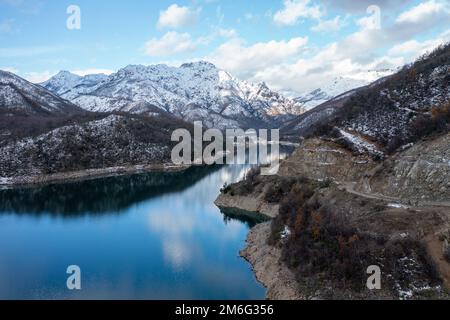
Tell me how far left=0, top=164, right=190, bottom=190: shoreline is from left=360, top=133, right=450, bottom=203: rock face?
67522 mm

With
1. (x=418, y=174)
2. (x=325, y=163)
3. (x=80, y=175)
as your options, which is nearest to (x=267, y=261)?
(x=418, y=174)

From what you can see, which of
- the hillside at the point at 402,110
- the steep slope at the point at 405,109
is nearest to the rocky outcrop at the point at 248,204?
the hillside at the point at 402,110

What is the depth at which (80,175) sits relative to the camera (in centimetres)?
9525

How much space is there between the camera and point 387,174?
39938 mm

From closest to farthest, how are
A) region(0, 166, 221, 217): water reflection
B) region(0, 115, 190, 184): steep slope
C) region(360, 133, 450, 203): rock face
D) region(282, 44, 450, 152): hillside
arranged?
region(360, 133, 450, 203): rock face < region(282, 44, 450, 152): hillside < region(0, 166, 221, 217): water reflection < region(0, 115, 190, 184): steep slope

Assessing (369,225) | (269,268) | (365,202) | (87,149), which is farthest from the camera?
(87,149)

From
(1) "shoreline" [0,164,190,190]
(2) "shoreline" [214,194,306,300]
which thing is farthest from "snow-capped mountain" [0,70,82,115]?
(2) "shoreline" [214,194,306,300]

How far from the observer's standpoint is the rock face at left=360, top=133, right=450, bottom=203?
113 ft

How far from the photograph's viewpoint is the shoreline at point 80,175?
87.6 metres

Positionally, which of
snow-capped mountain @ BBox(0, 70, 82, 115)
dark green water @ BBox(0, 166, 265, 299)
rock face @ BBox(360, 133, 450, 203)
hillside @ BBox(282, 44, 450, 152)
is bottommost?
dark green water @ BBox(0, 166, 265, 299)

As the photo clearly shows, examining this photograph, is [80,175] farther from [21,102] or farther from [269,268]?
[21,102]

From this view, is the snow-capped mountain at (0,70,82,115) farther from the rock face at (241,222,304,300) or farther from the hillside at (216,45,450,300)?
the rock face at (241,222,304,300)

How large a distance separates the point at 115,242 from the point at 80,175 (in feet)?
169
